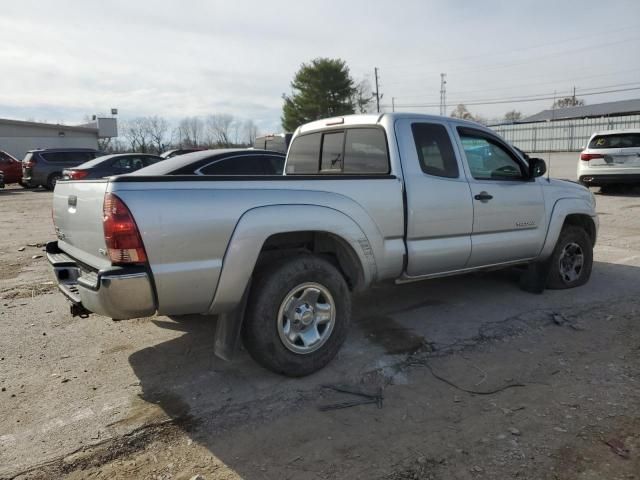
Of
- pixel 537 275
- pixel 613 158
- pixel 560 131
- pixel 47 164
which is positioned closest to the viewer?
pixel 537 275

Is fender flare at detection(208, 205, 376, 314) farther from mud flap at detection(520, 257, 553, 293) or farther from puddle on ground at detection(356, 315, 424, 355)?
mud flap at detection(520, 257, 553, 293)

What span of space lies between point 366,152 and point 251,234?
1.73m

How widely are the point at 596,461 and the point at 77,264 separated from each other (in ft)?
11.6

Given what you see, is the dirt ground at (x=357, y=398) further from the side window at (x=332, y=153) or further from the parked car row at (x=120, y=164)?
the parked car row at (x=120, y=164)

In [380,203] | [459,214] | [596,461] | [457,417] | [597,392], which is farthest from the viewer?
[459,214]

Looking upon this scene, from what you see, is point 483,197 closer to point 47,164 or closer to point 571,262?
point 571,262

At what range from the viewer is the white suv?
13.9 metres

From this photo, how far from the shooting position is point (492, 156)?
5133 millimetres

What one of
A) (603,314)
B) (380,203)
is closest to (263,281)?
(380,203)

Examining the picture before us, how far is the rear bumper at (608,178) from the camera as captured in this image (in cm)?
1395

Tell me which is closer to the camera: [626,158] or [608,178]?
[626,158]

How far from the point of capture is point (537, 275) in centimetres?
566

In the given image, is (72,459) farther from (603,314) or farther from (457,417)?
(603,314)

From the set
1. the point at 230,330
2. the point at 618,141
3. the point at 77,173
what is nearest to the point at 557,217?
the point at 230,330
